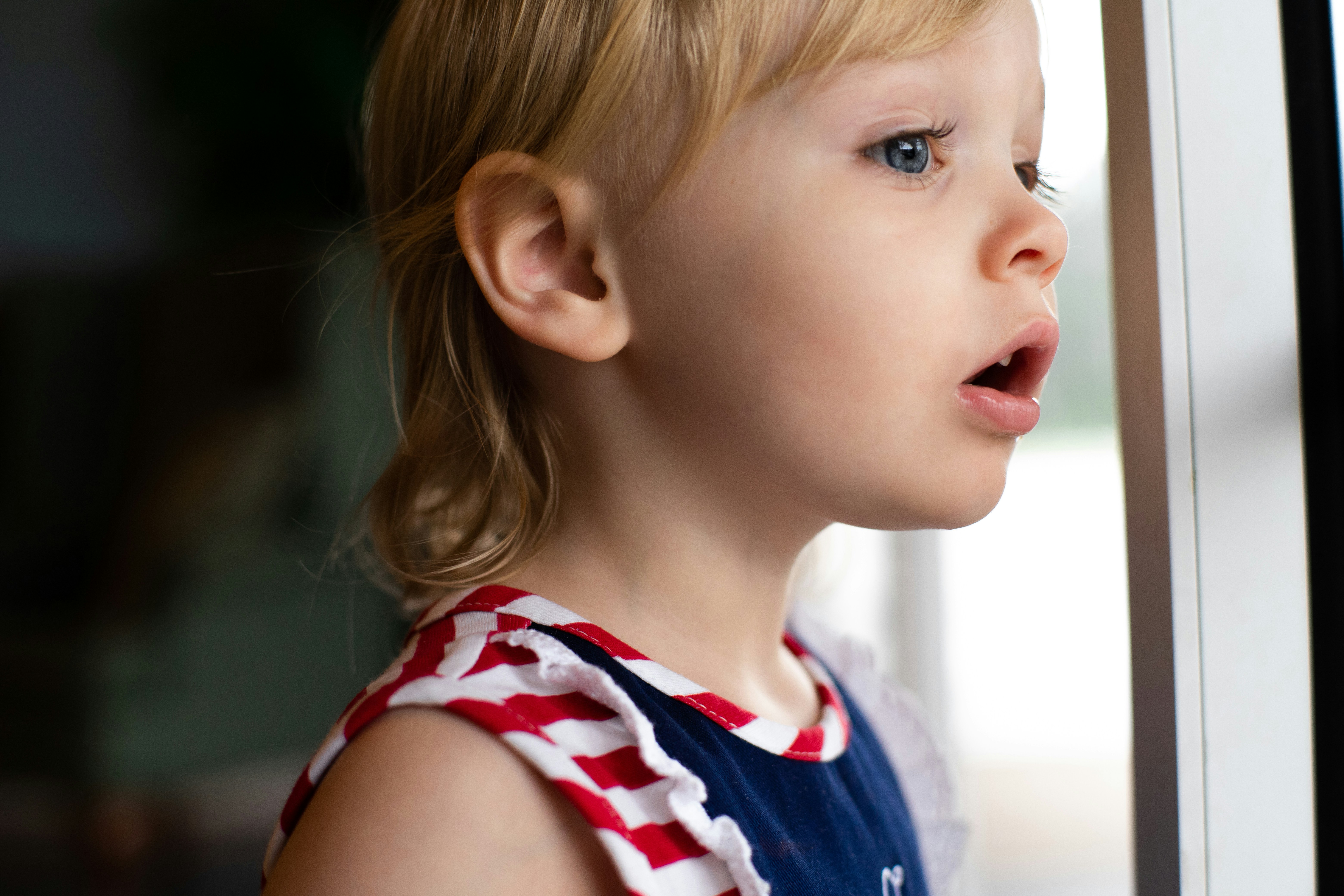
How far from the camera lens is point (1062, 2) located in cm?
73

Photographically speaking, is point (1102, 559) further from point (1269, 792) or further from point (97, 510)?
point (97, 510)

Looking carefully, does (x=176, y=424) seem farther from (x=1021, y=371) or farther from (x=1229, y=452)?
(x=1229, y=452)

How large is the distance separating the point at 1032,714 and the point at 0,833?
6.68 ft

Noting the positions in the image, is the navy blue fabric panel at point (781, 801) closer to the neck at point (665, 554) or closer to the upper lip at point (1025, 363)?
the neck at point (665, 554)

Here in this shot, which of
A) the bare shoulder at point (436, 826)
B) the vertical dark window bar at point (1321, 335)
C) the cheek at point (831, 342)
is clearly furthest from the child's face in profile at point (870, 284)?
the bare shoulder at point (436, 826)

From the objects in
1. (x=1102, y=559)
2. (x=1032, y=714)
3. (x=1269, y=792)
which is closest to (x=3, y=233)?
(x=1269, y=792)

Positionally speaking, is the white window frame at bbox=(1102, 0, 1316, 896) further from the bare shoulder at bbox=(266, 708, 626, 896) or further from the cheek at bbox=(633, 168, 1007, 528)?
the bare shoulder at bbox=(266, 708, 626, 896)

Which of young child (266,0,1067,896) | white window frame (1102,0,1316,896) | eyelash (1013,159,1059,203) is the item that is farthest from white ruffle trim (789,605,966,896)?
eyelash (1013,159,1059,203)

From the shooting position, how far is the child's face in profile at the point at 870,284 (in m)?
0.52

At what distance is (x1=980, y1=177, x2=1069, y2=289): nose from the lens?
54 centimetres

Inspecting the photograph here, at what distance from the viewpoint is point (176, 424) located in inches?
35.4

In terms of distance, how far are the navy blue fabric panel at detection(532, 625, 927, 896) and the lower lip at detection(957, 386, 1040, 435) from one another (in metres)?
0.25

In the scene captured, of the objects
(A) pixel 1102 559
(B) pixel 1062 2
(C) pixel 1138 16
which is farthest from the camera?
(A) pixel 1102 559

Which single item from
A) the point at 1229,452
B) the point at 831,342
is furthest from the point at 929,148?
the point at 1229,452
